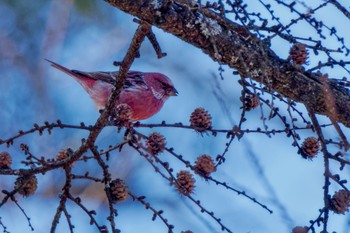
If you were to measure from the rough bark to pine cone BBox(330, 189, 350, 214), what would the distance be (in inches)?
11.5

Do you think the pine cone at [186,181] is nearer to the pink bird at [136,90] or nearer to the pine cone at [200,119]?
the pine cone at [200,119]

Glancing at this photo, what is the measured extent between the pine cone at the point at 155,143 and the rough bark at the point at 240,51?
40 centimetres

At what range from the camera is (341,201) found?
9.70 feet

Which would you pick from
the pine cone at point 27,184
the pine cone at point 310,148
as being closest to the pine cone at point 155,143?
the pine cone at point 27,184

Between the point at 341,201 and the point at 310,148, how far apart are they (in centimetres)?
39

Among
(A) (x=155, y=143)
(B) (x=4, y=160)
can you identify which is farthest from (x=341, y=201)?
(B) (x=4, y=160)

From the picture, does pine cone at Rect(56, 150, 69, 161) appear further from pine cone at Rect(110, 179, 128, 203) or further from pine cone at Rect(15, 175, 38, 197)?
pine cone at Rect(110, 179, 128, 203)

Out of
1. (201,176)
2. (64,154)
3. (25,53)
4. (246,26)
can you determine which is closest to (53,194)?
(25,53)

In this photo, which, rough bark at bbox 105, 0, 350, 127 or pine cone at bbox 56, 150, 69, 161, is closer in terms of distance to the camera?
rough bark at bbox 105, 0, 350, 127

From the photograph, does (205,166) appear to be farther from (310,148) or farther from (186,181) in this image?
(310,148)

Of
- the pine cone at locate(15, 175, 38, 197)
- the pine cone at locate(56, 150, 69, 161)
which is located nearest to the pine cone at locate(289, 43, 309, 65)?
→ the pine cone at locate(56, 150, 69, 161)

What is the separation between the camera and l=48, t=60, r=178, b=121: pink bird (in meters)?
4.48

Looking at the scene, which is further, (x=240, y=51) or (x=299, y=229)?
(x=240, y=51)

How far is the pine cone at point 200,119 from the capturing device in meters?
3.23
